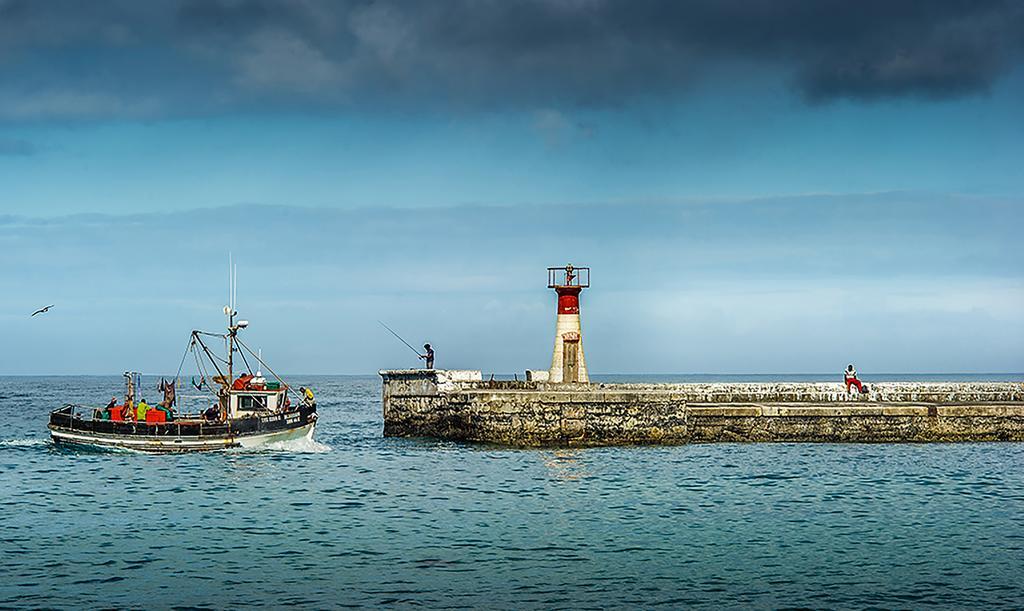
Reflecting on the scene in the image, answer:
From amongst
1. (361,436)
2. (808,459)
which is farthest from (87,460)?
(808,459)

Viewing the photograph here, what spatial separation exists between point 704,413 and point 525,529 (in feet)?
60.5

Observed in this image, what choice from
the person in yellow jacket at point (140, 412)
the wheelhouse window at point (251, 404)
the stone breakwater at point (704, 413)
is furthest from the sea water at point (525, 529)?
the wheelhouse window at point (251, 404)

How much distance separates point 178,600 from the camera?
16.4 meters

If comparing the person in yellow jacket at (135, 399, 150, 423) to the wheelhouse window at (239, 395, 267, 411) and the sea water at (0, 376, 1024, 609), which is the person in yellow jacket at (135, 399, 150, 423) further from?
the wheelhouse window at (239, 395, 267, 411)

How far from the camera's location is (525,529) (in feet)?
75.5

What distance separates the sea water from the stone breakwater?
920mm

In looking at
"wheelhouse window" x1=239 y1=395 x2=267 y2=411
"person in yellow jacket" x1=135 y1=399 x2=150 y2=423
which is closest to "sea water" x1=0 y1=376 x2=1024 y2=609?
"person in yellow jacket" x1=135 y1=399 x2=150 y2=423

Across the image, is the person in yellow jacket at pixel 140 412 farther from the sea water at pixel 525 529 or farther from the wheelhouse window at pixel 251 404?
the wheelhouse window at pixel 251 404

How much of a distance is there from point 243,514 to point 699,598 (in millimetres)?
13040

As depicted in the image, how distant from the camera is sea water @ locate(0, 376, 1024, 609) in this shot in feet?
56.1

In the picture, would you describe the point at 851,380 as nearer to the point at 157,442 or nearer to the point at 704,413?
the point at 704,413

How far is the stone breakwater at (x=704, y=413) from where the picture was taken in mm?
37969

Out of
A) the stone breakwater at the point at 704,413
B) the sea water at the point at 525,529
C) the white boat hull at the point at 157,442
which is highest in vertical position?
the stone breakwater at the point at 704,413

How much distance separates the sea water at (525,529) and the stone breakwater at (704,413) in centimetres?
92
